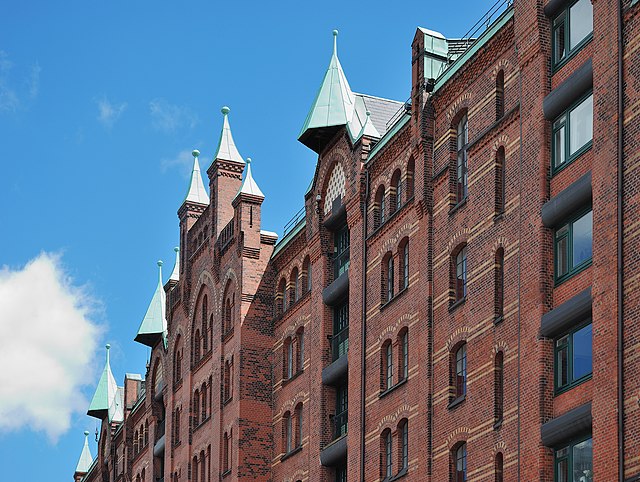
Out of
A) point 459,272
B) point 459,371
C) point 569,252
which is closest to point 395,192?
point 459,272

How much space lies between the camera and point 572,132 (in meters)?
39.4

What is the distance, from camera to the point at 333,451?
52.2 m

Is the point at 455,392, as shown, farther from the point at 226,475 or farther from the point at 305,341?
the point at 226,475

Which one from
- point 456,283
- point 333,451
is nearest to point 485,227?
point 456,283

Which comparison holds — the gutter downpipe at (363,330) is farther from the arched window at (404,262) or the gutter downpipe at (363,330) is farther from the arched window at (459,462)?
the arched window at (459,462)

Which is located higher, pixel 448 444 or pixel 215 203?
pixel 215 203

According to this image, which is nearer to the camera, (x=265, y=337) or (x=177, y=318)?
(x=265, y=337)

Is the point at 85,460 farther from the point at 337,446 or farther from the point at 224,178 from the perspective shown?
the point at 337,446

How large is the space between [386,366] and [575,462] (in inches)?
500

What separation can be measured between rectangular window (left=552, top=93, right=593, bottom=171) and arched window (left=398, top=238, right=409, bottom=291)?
31.5 feet

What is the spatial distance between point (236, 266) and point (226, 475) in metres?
7.87

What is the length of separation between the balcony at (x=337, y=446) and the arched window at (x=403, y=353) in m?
4.68

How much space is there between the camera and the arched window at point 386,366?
4891cm

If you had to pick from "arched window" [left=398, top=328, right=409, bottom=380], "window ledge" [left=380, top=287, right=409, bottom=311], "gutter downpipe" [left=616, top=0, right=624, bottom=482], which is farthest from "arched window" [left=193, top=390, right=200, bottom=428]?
"gutter downpipe" [left=616, top=0, right=624, bottom=482]
